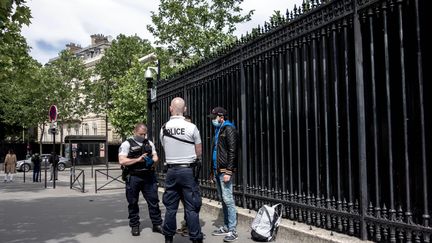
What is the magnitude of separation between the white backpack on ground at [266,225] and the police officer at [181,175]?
0.89 meters

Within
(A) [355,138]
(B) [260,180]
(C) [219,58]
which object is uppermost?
(C) [219,58]

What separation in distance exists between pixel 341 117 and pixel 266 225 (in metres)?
1.75

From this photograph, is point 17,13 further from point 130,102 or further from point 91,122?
point 91,122

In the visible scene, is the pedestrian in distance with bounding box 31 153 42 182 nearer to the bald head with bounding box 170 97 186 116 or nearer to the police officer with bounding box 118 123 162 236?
the police officer with bounding box 118 123 162 236

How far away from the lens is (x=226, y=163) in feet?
21.3

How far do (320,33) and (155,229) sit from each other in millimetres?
3863

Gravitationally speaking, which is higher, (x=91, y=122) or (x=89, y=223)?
(x=91, y=122)

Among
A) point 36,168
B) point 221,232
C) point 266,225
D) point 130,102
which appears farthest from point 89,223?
point 130,102

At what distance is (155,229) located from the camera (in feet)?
24.3

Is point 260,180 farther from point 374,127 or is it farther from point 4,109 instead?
point 4,109

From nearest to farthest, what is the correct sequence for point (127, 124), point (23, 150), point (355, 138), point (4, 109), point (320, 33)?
point (355, 138) < point (320, 33) < point (127, 124) < point (4, 109) < point (23, 150)

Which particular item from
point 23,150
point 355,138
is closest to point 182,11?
point 355,138

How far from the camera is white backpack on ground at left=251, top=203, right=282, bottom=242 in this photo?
20.5 feet

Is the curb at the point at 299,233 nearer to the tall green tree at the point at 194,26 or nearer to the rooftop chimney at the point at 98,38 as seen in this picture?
the tall green tree at the point at 194,26
